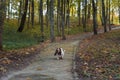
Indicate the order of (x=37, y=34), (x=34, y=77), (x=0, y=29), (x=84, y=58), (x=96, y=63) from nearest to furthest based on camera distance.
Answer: (x=34, y=77) < (x=96, y=63) < (x=84, y=58) < (x=0, y=29) < (x=37, y=34)

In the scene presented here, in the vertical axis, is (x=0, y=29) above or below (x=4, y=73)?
above

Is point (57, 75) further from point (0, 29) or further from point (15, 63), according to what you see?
point (0, 29)

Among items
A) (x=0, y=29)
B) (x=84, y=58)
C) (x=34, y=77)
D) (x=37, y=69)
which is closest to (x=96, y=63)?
(x=84, y=58)

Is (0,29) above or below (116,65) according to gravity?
above

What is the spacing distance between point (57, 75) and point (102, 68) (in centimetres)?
259

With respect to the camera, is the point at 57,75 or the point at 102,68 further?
the point at 102,68

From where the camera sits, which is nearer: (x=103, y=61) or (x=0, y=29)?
(x=103, y=61)

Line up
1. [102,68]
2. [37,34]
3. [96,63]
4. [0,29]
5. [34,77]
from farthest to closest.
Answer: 1. [37,34]
2. [0,29]
3. [96,63]
4. [102,68]
5. [34,77]

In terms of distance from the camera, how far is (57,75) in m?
13.9

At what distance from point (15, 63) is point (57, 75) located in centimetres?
393

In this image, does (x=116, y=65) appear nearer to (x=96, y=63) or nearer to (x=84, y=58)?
(x=96, y=63)

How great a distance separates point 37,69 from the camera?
15547 millimetres

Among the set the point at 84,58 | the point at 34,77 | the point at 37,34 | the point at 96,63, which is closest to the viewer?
the point at 34,77

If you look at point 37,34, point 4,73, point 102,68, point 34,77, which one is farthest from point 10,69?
point 37,34
